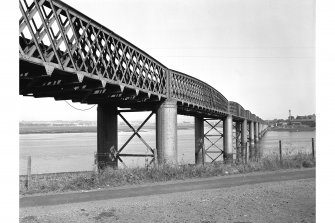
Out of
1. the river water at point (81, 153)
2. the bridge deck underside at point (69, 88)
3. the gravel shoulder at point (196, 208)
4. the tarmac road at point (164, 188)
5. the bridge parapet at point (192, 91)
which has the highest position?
the bridge parapet at point (192, 91)

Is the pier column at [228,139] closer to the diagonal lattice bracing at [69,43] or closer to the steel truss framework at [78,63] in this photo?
the steel truss framework at [78,63]

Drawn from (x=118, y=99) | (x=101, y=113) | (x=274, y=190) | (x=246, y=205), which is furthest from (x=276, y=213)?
(x=101, y=113)

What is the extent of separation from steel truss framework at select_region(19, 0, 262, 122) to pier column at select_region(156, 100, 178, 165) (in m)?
0.77

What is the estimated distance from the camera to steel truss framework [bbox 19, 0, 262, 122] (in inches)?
328

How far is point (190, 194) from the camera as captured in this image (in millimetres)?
8711

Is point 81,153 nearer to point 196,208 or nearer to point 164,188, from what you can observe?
point 164,188

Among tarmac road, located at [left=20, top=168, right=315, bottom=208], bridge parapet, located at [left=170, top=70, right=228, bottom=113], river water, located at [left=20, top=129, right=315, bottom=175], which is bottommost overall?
river water, located at [left=20, top=129, right=315, bottom=175]

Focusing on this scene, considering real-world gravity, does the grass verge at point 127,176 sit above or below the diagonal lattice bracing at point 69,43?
below

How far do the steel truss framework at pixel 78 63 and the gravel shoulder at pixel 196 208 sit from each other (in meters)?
3.78

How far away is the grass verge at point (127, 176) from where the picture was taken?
9.95m

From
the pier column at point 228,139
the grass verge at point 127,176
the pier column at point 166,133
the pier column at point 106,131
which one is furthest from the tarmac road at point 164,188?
the pier column at point 228,139

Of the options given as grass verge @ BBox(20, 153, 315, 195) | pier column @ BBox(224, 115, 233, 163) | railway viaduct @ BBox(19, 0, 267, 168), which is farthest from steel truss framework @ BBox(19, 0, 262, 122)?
pier column @ BBox(224, 115, 233, 163)

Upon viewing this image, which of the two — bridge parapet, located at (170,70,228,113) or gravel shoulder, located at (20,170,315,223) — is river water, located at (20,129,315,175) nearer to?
bridge parapet, located at (170,70,228,113)
